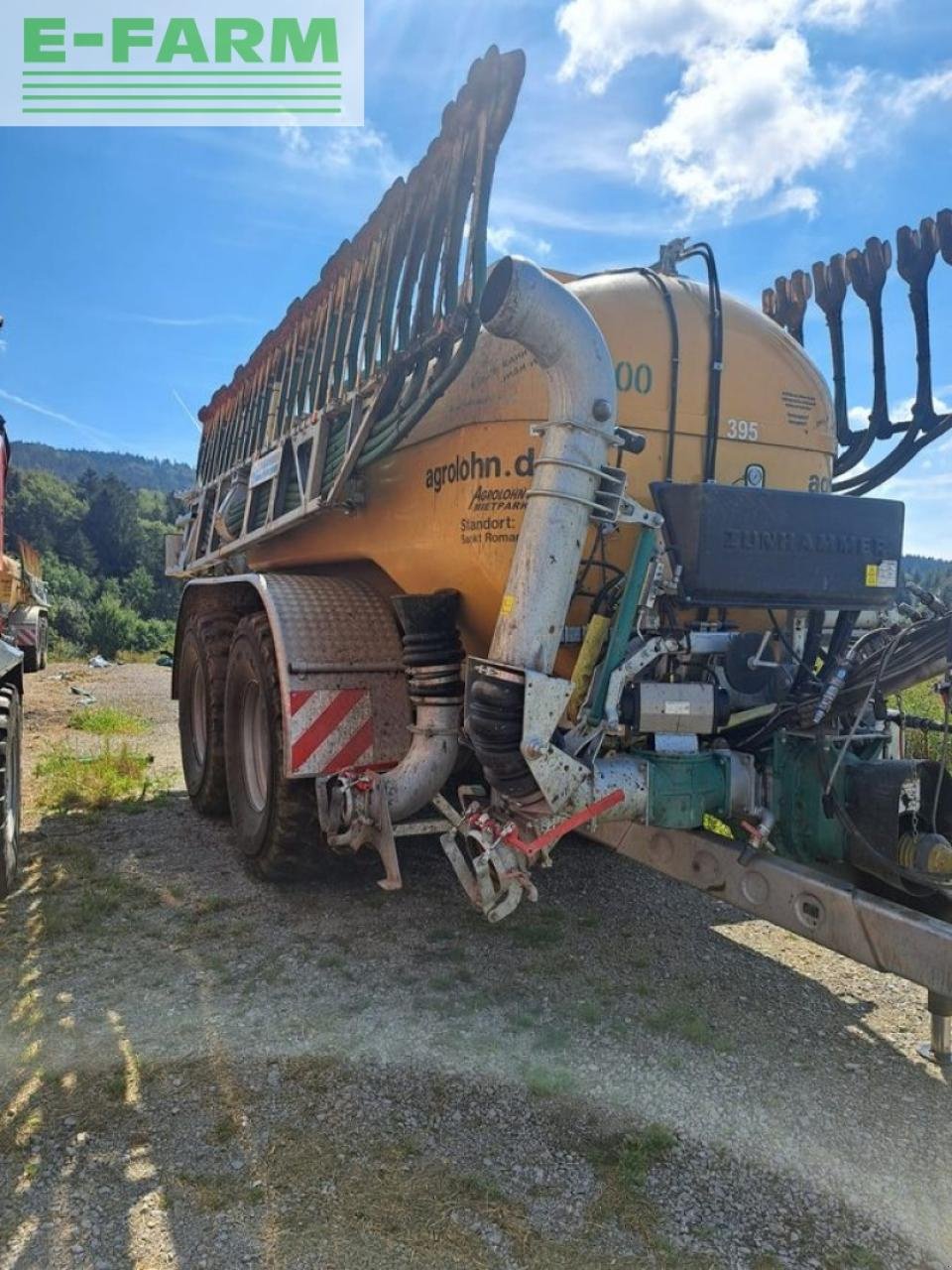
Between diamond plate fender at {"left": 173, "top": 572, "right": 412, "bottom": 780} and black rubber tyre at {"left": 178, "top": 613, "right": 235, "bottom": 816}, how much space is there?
1319 millimetres

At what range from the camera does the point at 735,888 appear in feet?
9.86

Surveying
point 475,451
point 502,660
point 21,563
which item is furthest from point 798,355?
point 21,563

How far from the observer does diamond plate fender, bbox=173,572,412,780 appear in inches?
152

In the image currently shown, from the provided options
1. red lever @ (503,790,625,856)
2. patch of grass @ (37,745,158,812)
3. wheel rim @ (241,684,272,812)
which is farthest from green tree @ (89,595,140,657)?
red lever @ (503,790,625,856)

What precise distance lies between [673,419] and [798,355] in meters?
0.74

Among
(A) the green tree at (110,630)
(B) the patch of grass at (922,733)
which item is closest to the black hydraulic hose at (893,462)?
(B) the patch of grass at (922,733)

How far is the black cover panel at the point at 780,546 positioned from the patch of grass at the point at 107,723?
7594 millimetres

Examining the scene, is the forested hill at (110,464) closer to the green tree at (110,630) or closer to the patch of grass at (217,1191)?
the green tree at (110,630)

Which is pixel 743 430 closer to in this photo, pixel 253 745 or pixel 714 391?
pixel 714 391

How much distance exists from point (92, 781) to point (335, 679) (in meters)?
3.48

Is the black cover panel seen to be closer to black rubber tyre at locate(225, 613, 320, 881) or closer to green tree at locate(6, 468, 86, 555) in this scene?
black rubber tyre at locate(225, 613, 320, 881)

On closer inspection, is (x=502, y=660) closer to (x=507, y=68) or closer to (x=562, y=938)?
(x=562, y=938)

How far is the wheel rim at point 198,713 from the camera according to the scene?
595 centimetres

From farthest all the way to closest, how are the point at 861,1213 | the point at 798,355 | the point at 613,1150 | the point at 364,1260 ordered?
the point at 798,355 → the point at 613,1150 → the point at 861,1213 → the point at 364,1260
